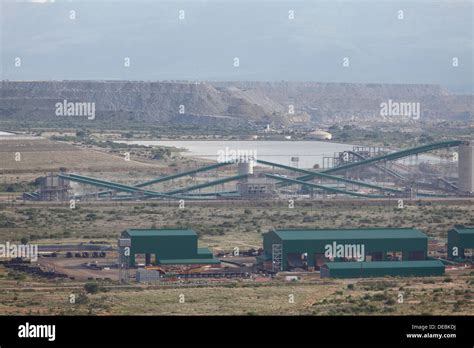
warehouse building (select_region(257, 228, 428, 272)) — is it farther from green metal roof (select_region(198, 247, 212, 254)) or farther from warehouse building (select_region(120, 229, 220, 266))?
warehouse building (select_region(120, 229, 220, 266))

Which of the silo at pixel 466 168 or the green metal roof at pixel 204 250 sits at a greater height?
the silo at pixel 466 168

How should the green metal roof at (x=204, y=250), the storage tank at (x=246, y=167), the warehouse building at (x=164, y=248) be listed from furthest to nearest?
the storage tank at (x=246, y=167)
the green metal roof at (x=204, y=250)
the warehouse building at (x=164, y=248)

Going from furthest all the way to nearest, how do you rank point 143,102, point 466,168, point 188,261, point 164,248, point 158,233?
point 143,102 < point 466,168 < point 158,233 < point 164,248 < point 188,261

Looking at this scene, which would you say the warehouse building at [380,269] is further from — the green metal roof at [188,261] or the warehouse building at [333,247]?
the green metal roof at [188,261]

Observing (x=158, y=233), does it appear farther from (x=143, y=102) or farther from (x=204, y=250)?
(x=143, y=102)

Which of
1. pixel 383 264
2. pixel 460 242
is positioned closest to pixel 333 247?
pixel 383 264

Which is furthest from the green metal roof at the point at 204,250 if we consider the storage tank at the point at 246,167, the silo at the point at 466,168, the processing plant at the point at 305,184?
the silo at the point at 466,168
